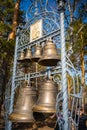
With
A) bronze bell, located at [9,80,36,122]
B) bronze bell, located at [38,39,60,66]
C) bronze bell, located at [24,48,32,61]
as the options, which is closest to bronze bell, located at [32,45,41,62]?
bronze bell, located at [24,48,32,61]

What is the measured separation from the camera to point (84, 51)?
46.8 feet

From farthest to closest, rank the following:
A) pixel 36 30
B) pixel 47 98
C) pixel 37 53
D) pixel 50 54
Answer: pixel 36 30 < pixel 37 53 < pixel 50 54 < pixel 47 98

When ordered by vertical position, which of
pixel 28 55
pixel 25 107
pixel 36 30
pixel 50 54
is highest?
pixel 36 30

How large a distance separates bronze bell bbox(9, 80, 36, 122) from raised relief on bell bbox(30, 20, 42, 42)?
134 cm

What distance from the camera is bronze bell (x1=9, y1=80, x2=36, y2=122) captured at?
4.55 meters

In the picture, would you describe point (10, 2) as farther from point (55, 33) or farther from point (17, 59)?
point (55, 33)

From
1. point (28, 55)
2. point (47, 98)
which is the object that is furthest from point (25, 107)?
point (28, 55)

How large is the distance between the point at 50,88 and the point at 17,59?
1789 mm

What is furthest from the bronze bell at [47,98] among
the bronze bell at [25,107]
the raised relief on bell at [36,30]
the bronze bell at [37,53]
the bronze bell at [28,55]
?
the raised relief on bell at [36,30]

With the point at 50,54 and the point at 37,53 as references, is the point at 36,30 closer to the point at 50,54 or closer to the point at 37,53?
the point at 37,53

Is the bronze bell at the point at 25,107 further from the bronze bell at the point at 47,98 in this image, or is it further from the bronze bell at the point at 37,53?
the bronze bell at the point at 37,53

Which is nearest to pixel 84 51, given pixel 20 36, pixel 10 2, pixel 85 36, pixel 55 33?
pixel 85 36

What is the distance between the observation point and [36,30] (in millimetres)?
5672

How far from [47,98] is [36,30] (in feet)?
6.33
